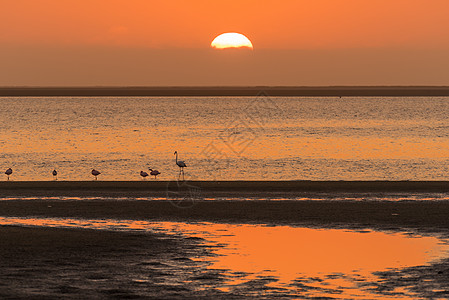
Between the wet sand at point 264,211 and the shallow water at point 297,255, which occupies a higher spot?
the wet sand at point 264,211

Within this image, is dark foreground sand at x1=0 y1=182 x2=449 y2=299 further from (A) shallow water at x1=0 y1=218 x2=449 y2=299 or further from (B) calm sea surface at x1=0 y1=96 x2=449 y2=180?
(B) calm sea surface at x1=0 y1=96 x2=449 y2=180

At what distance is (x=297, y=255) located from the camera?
19141 mm

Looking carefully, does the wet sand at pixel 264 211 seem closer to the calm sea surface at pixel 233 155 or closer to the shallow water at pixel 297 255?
the shallow water at pixel 297 255

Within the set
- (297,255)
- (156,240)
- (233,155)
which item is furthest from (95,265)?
(233,155)

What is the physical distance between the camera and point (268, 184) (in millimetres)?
38219

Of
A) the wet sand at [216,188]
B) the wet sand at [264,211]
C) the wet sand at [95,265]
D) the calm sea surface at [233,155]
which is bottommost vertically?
the wet sand at [95,265]

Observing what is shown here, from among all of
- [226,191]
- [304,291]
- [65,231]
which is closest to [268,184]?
[226,191]

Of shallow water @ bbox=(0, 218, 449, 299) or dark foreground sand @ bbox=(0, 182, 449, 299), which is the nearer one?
dark foreground sand @ bbox=(0, 182, 449, 299)

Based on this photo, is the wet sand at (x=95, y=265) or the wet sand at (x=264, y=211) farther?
the wet sand at (x=264, y=211)

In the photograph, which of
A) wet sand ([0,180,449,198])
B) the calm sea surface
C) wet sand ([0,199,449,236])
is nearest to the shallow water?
wet sand ([0,199,449,236])

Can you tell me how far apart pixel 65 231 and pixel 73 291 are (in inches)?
318

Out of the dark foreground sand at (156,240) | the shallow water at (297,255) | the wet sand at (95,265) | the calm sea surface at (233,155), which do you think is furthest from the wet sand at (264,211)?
the calm sea surface at (233,155)

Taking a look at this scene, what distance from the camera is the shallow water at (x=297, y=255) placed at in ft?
51.4

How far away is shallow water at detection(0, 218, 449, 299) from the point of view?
1568 centimetres
